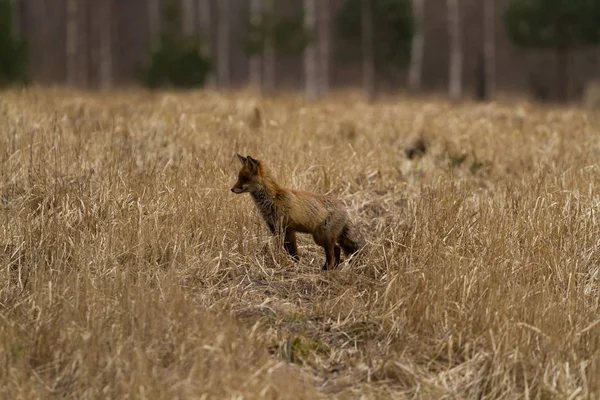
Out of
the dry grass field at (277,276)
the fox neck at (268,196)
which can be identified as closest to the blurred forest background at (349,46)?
the dry grass field at (277,276)

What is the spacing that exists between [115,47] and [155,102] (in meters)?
42.4

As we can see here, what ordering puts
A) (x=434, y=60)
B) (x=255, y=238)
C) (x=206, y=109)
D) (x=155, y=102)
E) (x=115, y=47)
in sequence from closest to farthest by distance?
(x=255, y=238)
(x=206, y=109)
(x=155, y=102)
(x=434, y=60)
(x=115, y=47)

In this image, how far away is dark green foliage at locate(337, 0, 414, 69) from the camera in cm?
2761

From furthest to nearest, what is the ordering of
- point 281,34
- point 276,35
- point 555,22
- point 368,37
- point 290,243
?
point 276,35 < point 281,34 < point 368,37 < point 555,22 < point 290,243

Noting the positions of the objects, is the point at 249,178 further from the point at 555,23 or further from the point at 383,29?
the point at 383,29

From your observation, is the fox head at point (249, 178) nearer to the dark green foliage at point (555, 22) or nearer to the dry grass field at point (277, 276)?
the dry grass field at point (277, 276)

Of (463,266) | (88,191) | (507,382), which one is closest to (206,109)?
(88,191)

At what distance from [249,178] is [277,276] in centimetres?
78

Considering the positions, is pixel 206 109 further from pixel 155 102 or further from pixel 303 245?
pixel 303 245

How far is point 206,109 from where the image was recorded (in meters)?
11.8

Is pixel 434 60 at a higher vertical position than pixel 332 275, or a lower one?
higher

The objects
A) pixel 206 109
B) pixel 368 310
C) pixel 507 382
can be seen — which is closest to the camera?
pixel 507 382

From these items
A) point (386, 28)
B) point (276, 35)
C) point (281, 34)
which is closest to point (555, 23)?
point (386, 28)

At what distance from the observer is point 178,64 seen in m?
21.0
